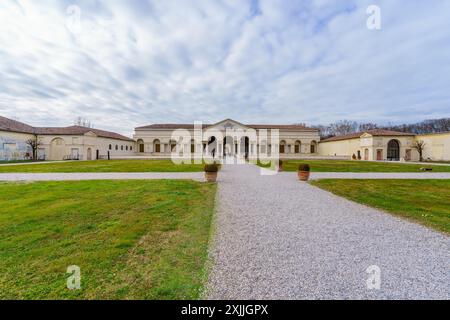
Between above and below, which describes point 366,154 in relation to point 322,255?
above

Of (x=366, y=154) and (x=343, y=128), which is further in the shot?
(x=343, y=128)

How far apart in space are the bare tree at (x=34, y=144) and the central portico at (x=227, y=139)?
20717 millimetres

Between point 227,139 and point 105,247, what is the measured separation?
5006 centimetres

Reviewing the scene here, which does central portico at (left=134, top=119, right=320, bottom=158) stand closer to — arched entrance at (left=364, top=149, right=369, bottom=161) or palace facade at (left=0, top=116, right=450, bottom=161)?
palace facade at (left=0, top=116, right=450, bottom=161)

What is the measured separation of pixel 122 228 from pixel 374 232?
17.8 feet

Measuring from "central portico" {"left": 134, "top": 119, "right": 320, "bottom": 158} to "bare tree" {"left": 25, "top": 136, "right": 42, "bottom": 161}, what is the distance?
20.7 meters

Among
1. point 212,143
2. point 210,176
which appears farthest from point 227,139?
point 210,176

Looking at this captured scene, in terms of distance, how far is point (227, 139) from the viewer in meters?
53.3

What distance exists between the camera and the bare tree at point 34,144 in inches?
1355

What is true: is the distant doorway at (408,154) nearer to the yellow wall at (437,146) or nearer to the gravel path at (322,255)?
the yellow wall at (437,146)

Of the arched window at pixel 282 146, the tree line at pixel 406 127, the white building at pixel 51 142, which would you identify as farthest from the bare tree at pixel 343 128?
the white building at pixel 51 142

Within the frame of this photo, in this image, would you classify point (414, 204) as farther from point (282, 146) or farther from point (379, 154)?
point (282, 146)

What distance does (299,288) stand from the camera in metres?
2.64

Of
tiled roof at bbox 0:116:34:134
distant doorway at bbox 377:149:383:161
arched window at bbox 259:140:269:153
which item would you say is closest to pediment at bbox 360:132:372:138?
distant doorway at bbox 377:149:383:161
